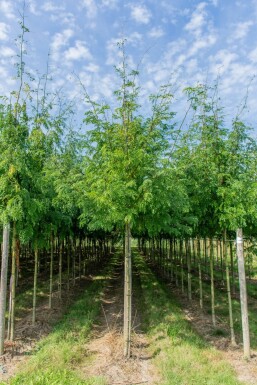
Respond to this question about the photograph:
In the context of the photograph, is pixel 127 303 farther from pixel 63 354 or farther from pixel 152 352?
pixel 63 354

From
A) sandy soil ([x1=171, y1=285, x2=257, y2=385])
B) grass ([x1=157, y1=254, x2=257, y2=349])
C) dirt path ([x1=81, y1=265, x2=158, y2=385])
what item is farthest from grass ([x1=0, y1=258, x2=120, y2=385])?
grass ([x1=157, y1=254, x2=257, y2=349])

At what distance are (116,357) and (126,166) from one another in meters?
4.25

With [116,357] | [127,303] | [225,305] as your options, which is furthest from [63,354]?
[225,305]

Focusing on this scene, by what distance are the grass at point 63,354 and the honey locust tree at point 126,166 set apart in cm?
126

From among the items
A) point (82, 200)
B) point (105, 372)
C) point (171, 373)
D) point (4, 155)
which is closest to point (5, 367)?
point (105, 372)

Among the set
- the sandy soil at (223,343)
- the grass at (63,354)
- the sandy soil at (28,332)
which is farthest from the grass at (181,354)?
the sandy soil at (28,332)

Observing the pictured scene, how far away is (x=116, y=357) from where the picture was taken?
6.80 m

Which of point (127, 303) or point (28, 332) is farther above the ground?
point (127, 303)

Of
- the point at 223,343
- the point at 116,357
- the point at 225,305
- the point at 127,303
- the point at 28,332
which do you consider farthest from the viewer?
the point at 225,305

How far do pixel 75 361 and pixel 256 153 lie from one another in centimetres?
680

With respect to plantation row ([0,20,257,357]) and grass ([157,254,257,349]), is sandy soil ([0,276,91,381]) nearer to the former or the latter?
plantation row ([0,20,257,357])

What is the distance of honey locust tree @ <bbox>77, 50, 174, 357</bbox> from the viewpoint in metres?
6.57

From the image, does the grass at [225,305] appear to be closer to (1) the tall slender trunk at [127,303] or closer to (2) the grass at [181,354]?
(2) the grass at [181,354]

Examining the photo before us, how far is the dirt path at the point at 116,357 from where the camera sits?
19.8ft
